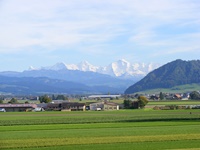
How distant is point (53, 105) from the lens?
123375mm

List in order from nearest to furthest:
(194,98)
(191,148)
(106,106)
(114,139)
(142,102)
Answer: (191,148) → (114,139) → (142,102) → (106,106) → (194,98)

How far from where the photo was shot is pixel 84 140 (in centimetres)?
3247

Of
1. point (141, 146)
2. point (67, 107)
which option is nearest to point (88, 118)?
point (141, 146)

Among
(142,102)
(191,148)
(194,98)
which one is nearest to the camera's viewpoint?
(191,148)

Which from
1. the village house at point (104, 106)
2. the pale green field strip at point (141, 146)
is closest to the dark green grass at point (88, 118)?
the pale green field strip at point (141, 146)

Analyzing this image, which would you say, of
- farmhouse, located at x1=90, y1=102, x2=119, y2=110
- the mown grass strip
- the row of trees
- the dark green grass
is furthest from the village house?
the mown grass strip

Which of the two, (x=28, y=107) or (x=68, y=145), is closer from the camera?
(x=68, y=145)

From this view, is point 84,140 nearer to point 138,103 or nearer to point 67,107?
point 138,103

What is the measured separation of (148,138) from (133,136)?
1.92 m

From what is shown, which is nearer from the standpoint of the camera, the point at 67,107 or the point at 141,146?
the point at 141,146

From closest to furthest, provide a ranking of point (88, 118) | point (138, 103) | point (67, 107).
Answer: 1. point (88, 118)
2. point (138, 103)
3. point (67, 107)

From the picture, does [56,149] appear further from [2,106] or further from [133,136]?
[2,106]

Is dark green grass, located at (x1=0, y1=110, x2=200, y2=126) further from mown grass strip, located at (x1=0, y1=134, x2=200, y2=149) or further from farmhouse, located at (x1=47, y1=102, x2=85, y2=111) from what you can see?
farmhouse, located at (x1=47, y1=102, x2=85, y2=111)

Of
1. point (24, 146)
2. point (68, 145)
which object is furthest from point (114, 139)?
point (24, 146)
